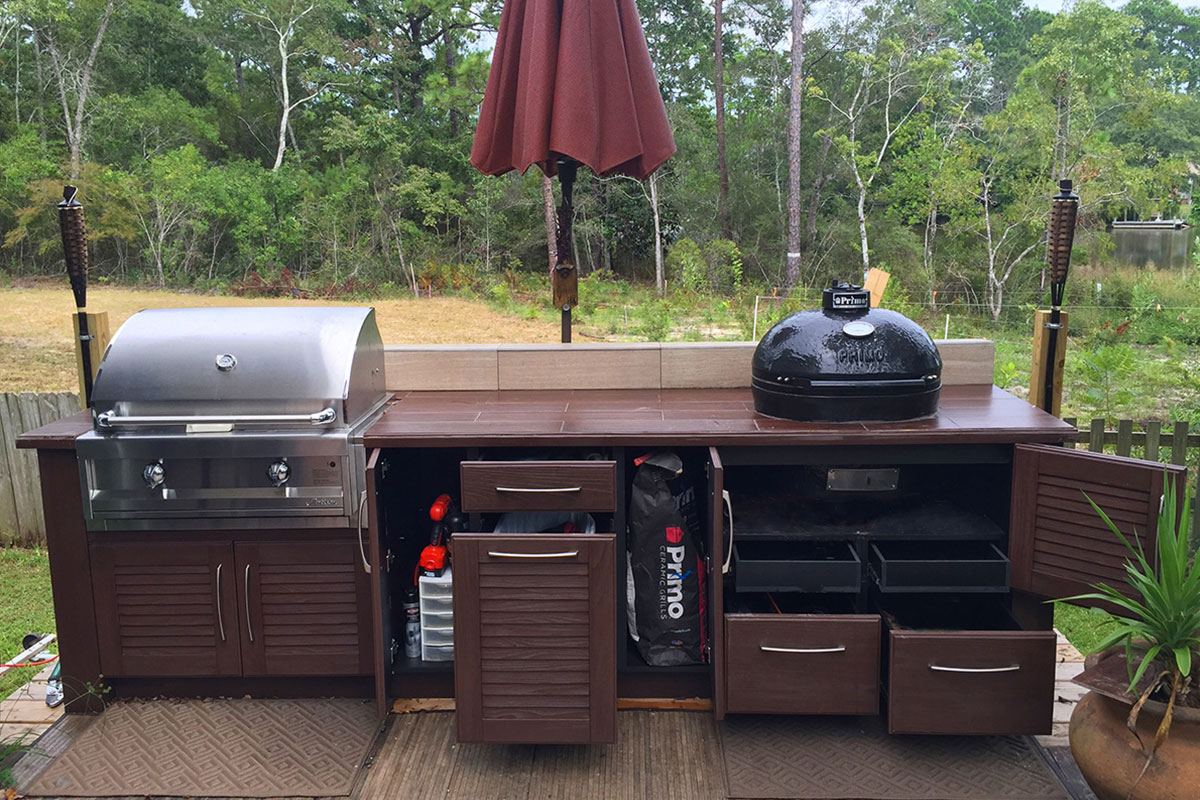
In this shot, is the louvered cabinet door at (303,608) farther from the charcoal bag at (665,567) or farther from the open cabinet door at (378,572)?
the charcoal bag at (665,567)

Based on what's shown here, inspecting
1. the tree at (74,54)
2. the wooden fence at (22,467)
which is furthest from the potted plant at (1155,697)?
the tree at (74,54)

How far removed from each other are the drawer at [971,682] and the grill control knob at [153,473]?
6.25ft

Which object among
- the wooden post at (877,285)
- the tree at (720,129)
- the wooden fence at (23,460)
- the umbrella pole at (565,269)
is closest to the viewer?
the umbrella pole at (565,269)

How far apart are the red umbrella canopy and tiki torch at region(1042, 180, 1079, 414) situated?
1170 mm

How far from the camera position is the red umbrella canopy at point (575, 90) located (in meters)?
2.59

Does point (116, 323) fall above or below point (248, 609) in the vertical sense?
above

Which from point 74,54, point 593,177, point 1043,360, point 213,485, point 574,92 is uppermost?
point 74,54

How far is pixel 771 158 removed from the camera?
1538 centimetres

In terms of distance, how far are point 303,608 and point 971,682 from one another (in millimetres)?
1740

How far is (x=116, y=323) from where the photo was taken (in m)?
12.2

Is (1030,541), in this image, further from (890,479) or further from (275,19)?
(275,19)

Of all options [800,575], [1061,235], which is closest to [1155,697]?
[800,575]

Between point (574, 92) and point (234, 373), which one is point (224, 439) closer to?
point (234, 373)

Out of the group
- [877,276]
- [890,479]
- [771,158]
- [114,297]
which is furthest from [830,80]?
[890,479]
